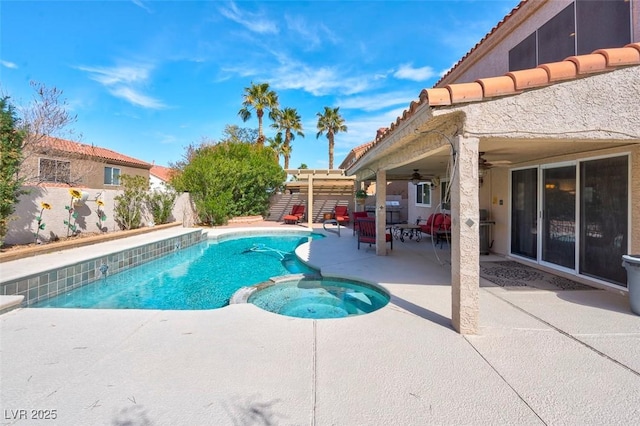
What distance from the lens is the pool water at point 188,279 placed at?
7.82 metres

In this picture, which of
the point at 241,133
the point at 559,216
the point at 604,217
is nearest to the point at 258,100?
the point at 241,133

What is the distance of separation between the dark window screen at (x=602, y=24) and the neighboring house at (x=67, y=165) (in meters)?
19.6

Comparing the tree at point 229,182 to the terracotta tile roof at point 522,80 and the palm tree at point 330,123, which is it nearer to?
the palm tree at point 330,123

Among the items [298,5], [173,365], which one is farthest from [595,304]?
[298,5]

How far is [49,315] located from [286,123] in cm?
3479

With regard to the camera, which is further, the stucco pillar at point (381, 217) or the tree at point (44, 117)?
the tree at point (44, 117)

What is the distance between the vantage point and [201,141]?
Answer: 38969 millimetres

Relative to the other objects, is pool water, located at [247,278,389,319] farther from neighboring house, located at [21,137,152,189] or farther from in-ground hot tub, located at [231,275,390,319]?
neighboring house, located at [21,137,152,189]

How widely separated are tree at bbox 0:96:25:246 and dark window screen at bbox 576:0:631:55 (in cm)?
1641

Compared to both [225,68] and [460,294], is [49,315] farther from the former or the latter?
[225,68]

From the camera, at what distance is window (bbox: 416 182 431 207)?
18538 mm

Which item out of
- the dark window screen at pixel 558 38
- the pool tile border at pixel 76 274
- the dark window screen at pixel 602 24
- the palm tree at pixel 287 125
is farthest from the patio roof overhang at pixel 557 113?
the palm tree at pixel 287 125

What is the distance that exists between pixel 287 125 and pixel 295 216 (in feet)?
58.4

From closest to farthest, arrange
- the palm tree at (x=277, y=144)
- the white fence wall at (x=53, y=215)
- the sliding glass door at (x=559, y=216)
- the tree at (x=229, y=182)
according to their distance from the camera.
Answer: the sliding glass door at (x=559, y=216) → the white fence wall at (x=53, y=215) → the tree at (x=229, y=182) → the palm tree at (x=277, y=144)
